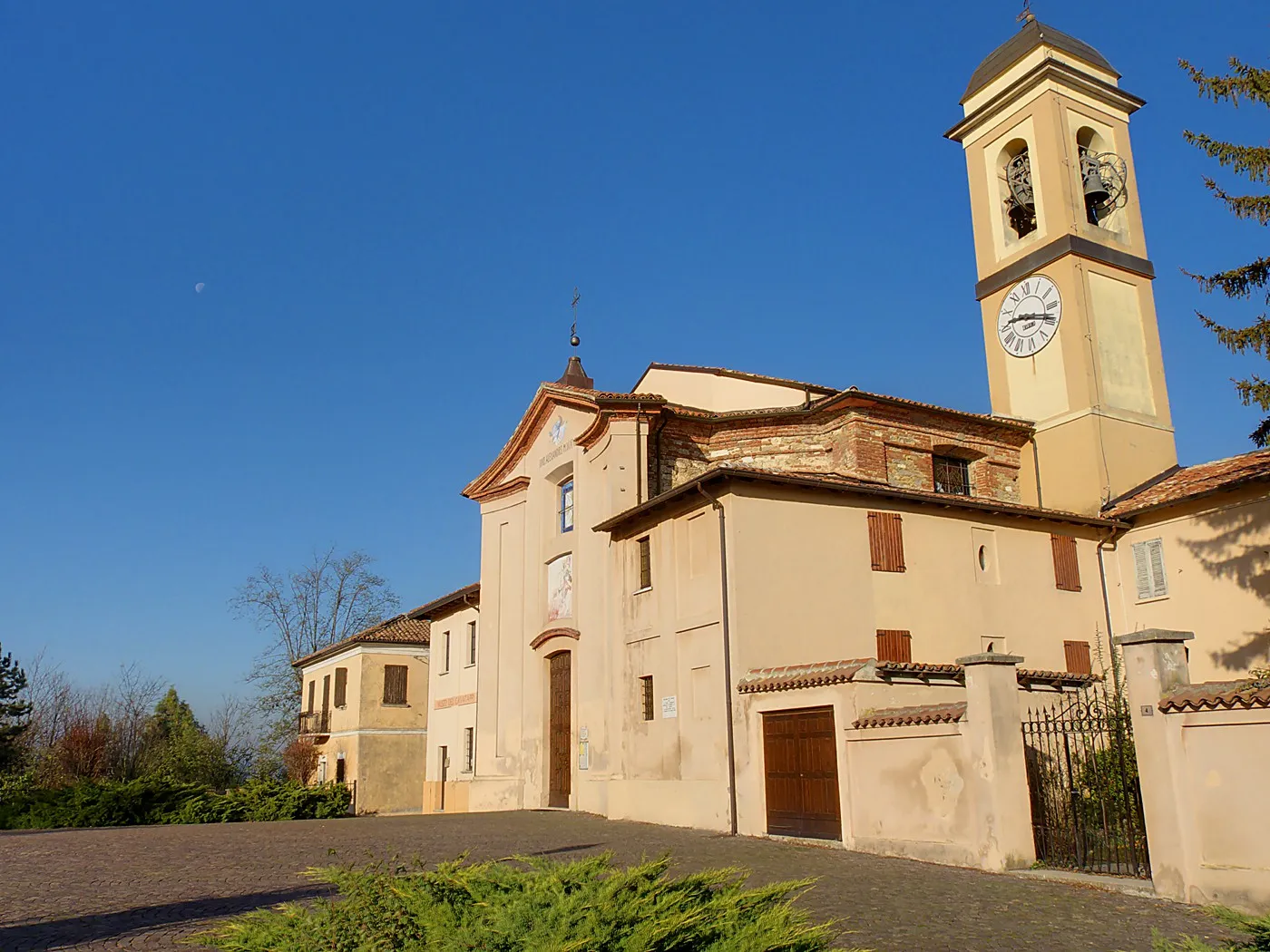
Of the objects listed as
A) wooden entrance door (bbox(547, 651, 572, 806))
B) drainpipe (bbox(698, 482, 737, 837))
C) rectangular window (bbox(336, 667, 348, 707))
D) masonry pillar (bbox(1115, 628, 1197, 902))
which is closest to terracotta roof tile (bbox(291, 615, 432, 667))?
rectangular window (bbox(336, 667, 348, 707))

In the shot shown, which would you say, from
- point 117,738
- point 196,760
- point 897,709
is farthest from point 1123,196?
point 117,738

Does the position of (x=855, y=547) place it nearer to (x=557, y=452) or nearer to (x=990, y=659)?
(x=990, y=659)

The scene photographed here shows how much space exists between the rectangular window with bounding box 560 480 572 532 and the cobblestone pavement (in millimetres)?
7939

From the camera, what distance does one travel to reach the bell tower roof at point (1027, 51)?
2689 cm

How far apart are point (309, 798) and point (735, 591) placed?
12918 mm

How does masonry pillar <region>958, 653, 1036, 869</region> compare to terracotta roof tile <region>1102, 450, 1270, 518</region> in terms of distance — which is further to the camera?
terracotta roof tile <region>1102, 450, 1270, 518</region>

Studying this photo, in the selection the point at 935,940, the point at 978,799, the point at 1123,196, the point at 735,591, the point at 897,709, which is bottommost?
the point at 935,940

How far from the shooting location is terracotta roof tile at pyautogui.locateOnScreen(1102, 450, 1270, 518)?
2030 cm

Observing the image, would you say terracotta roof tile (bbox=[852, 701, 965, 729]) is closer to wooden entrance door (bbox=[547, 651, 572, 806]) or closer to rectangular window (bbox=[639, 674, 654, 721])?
rectangular window (bbox=[639, 674, 654, 721])

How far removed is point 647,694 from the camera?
19328mm

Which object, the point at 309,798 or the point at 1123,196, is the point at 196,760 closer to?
the point at 309,798

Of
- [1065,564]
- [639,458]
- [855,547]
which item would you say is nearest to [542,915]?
[855,547]

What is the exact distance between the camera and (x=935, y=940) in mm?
7438

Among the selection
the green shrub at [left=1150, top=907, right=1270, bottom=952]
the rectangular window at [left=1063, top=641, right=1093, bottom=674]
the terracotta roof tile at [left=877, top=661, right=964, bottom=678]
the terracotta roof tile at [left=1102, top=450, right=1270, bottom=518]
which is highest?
the terracotta roof tile at [left=1102, top=450, right=1270, bottom=518]
